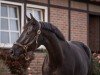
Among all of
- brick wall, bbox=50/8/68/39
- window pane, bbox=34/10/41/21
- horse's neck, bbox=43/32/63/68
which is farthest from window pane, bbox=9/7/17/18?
horse's neck, bbox=43/32/63/68

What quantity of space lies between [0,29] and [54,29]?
606 cm

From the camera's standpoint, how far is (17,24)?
12125 millimetres

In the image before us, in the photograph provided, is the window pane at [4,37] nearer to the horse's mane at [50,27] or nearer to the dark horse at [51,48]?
the dark horse at [51,48]

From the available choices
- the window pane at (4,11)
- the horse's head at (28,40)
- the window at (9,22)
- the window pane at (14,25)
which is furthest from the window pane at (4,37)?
the horse's head at (28,40)

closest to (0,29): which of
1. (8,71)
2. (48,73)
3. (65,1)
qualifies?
(8,71)

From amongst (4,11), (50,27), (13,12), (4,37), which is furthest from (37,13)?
Result: (50,27)

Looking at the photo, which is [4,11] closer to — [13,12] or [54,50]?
[13,12]

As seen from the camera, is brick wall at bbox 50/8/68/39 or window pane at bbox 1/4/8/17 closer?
window pane at bbox 1/4/8/17

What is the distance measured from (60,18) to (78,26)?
3.88 feet

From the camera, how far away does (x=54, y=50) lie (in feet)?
18.8

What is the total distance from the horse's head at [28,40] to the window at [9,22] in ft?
20.2

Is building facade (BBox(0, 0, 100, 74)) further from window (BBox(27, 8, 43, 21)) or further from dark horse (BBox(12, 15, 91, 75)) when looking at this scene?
dark horse (BBox(12, 15, 91, 75))

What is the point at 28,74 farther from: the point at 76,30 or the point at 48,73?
the point at 48,73

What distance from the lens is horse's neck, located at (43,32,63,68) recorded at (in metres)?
5.61
